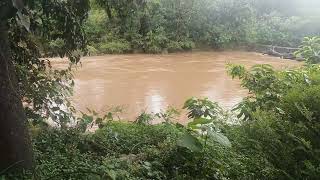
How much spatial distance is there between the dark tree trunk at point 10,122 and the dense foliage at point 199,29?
1776cm

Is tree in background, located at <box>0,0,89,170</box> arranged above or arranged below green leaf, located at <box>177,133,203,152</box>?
above

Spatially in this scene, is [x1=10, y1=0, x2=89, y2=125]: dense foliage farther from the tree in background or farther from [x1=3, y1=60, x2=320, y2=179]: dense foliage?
[x1=3, y1=60, x2=320, y2=179]: dense foliage

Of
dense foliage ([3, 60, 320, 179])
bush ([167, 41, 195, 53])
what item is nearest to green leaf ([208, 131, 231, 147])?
dense foliage ([3, 60, 320, 179])

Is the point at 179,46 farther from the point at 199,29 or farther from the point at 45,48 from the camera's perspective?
the point at 45,48

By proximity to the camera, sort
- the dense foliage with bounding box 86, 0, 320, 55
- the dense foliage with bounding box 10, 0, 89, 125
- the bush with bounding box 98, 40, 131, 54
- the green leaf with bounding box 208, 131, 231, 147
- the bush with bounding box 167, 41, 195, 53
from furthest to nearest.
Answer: the bush with bounding box 167, 41, 195, 53, the dense foliage with bounding box 86, 0, 320, 55, the bush with bounding box 98, 40, 131, 54, the dense foliage with bounding box 10, 0, 89, 125, the green leaf with bounding box 208, 131, 231, 147

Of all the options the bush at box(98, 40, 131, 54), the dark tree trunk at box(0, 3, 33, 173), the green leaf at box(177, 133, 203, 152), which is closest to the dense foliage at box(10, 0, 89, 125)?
the dark tree trunk at box(0, 3, 33, 173)

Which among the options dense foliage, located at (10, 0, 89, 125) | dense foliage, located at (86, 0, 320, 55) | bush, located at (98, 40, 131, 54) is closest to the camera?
dense foliage, located at (10, 0, 89, 125)

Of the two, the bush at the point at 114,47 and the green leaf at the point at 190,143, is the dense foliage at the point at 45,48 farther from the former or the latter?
the bush at the point at 114,47

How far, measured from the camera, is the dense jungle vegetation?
2.88m

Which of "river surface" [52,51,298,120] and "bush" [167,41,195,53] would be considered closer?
"river surface" [52,51,298,120]

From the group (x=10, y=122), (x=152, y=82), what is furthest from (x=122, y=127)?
(x=152, y=82)

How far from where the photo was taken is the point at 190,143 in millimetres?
3109

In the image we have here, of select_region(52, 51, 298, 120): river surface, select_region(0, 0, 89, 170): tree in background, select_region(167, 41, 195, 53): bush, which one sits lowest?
select_region(52, 51, 298, 120): river surface

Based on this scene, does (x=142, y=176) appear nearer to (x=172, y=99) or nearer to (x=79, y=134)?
(x=79, y=134)
